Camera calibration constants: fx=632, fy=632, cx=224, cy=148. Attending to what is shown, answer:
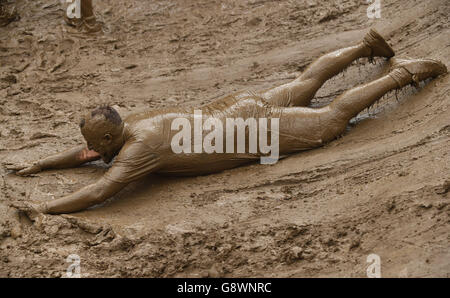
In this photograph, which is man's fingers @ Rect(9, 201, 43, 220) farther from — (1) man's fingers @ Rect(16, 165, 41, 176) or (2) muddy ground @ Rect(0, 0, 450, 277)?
(1) man's fingers @ Rect(16, 165, 41, 176)

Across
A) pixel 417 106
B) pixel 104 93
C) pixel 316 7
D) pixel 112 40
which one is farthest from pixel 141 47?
pixel 417 106

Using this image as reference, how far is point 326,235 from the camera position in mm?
3971

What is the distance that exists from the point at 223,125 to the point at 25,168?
1561mm

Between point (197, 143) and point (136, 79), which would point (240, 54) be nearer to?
point (136, 79)

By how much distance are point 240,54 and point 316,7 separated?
971 mm

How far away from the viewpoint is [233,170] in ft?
15.8

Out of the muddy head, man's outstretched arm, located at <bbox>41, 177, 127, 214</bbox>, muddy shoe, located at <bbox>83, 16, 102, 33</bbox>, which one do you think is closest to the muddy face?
the muddy head

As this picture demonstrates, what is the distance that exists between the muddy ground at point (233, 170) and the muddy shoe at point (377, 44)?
0.49ft

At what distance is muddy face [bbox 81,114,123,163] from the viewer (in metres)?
4.44

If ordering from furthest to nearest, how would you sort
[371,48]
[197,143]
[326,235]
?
[371,48] < [197,143] < [326,235]

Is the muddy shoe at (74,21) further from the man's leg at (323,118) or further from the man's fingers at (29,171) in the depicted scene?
→ the man's leg at (323,118)

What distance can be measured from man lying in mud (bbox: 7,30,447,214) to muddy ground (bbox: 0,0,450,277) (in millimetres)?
116

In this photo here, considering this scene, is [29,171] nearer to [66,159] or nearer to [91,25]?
[66,159]

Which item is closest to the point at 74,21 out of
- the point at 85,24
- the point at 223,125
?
the point at 85,24
